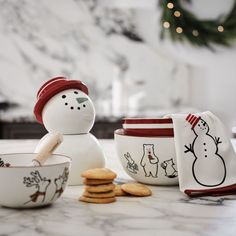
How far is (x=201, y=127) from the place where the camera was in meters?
0.80

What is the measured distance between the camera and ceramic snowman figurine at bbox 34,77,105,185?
0.86 m

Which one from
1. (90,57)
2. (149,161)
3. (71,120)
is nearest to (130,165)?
(149,161)

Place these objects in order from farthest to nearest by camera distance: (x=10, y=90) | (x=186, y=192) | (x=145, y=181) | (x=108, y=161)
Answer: (x=10, y=90) < (x=108, y=161) < (x=145, y=181) < (x=186, y=192)

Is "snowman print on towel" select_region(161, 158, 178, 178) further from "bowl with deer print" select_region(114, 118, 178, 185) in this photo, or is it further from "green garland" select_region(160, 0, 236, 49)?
"green garland" select_region(160, 0, 236, 49)

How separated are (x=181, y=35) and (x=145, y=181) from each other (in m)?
3.27

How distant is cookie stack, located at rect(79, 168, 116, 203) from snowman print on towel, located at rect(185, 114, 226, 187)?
0.55ft

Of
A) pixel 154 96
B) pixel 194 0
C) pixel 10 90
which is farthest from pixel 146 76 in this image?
pixel 10 90

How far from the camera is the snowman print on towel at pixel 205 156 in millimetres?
770

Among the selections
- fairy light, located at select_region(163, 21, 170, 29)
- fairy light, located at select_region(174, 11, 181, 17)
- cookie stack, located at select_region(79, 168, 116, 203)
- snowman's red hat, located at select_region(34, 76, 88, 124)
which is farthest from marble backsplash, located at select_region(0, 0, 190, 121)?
cookie stack, located at select_region(79, 168, 116, 203)

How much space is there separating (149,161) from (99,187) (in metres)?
0.17

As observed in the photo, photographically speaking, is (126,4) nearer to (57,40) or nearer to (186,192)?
(57,40)

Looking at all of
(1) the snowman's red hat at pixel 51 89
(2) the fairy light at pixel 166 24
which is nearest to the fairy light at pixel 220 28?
(2) the fairy light at pixel 166 24

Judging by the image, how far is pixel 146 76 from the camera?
4.00 meters

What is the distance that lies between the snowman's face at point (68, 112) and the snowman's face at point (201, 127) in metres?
0.23
